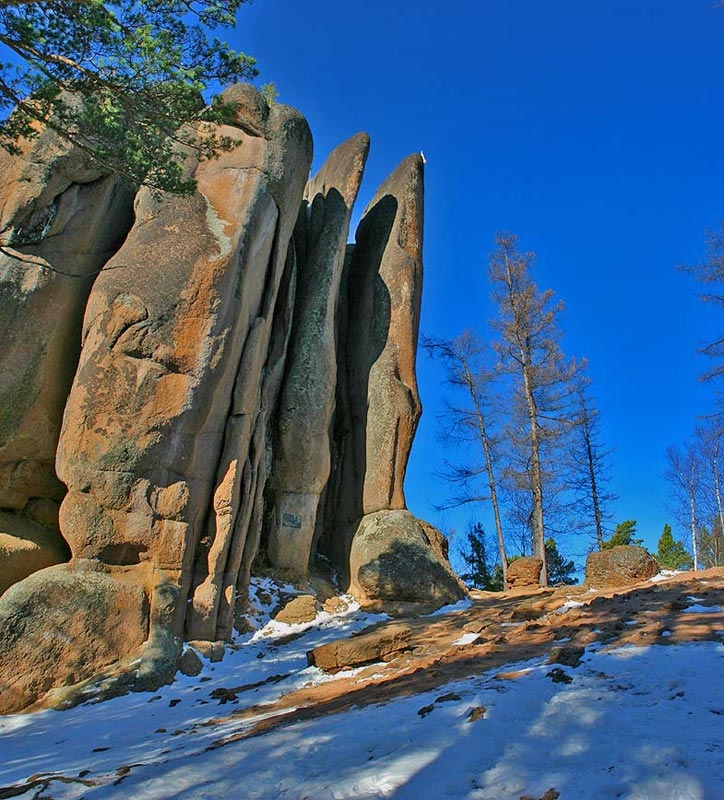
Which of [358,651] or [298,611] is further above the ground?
[298,611]

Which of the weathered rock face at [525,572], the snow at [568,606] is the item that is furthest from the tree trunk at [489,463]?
the snow at [568,606]

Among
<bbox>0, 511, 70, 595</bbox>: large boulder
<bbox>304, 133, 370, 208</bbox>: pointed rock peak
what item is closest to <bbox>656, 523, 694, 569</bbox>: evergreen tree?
<bbox>304, 133, 370, 208</bbox>: pointed rock peak

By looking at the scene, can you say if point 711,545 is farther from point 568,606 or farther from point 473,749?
point 473,749

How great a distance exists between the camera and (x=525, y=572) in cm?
1805

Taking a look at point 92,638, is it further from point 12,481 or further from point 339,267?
point 339,267

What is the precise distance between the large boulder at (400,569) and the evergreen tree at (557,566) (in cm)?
961

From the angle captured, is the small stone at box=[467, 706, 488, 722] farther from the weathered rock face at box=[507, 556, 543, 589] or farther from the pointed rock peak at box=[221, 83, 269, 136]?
the weathered rock face at box=[507, 556, 543, 589]

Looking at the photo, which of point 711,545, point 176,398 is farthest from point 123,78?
point 711,545

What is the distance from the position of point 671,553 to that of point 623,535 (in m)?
5.53

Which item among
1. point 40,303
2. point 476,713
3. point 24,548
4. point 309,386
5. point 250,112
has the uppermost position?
point 250,112

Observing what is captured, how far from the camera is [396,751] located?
4.18m

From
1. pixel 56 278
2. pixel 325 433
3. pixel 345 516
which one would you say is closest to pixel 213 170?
pixel 56 278

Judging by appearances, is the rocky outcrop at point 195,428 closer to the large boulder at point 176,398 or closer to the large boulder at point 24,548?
the large boulder at point 176,398

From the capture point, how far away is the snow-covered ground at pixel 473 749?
341 cm
